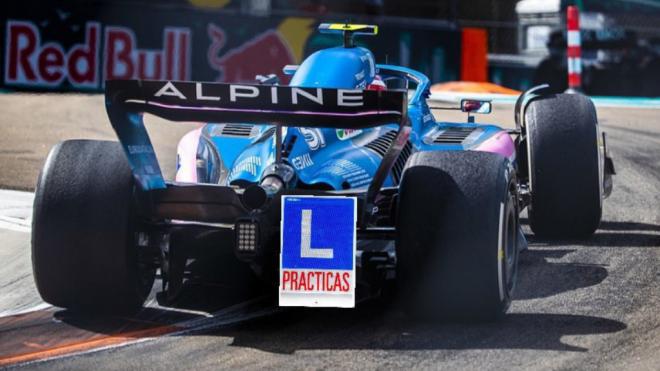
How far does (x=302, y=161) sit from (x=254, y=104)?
957mm

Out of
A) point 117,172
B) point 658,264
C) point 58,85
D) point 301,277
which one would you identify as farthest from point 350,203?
point 58,85

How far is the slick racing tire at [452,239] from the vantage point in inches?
242

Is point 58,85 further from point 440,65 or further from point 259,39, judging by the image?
point 440,65

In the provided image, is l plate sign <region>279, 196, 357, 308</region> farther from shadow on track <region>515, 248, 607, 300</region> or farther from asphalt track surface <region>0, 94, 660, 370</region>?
shadow on track <region>515, 248, 607, 300</region>

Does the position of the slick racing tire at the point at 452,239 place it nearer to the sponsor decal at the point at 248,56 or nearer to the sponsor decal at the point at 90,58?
the sponsor decal at the point at 90,58

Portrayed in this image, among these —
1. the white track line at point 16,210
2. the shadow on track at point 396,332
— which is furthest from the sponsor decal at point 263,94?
the white track line at point 16,210

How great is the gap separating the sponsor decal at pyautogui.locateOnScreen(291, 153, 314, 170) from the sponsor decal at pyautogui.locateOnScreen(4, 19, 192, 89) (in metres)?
10.3

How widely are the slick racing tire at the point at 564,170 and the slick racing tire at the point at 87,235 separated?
307 centimetres

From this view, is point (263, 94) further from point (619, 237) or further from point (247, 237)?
point (619, 237)

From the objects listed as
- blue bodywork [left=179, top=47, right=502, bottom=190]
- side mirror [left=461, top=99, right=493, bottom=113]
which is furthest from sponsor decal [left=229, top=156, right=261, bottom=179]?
side mirror [left=461, top=99, right=493, bottom=113]

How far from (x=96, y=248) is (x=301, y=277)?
948 millimetres

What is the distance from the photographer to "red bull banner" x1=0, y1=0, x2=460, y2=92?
1695cm

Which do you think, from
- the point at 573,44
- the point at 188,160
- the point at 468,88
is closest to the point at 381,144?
the point at 188,160

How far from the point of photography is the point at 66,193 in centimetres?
639
